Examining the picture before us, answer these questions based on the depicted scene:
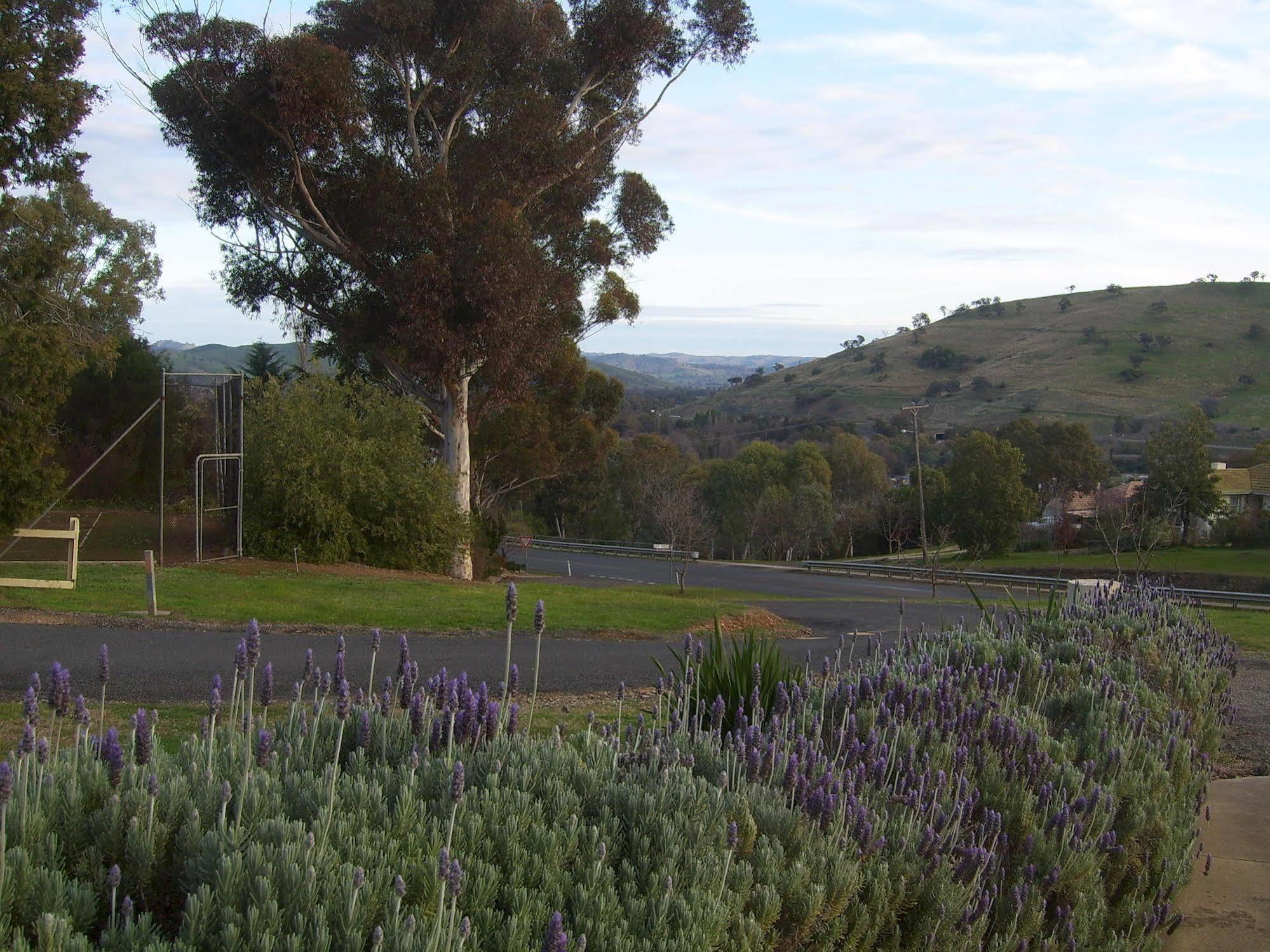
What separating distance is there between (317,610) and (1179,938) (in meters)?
12.1

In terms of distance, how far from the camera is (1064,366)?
127 meters

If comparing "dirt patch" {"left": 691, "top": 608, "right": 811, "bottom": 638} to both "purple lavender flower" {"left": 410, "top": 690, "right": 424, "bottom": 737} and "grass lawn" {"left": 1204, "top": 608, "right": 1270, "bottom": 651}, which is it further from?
"purple lavender flower" {"left": 410, "top": 690, "right": 424, "bottom": 737}

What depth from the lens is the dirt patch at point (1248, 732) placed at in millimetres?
7637

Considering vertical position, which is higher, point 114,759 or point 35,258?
point 35,258

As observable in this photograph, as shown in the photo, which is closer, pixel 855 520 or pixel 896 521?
pixel 896 521

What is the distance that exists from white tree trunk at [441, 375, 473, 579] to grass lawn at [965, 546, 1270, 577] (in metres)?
26.1

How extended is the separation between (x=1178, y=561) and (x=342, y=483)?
39456 mm

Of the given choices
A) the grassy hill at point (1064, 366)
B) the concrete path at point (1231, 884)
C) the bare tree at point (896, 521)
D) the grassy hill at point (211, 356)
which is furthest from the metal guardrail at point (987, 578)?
the grassy hill at point (1064, 366)

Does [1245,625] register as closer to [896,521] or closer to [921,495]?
[921,495]

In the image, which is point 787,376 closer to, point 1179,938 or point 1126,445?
point 1126,445

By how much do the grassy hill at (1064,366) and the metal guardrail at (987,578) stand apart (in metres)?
66.7

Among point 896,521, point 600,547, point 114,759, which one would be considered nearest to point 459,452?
point 114,759

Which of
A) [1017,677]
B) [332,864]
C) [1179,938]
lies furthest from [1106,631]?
[332,864]

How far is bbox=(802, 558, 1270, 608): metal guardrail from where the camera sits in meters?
28.0
